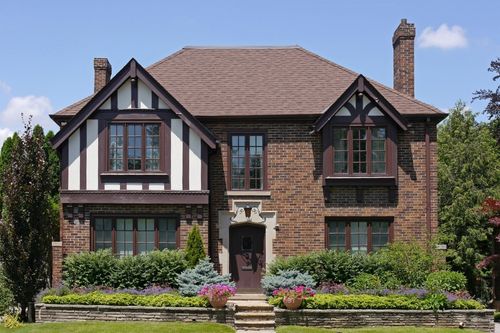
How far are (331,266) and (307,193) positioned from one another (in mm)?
2824

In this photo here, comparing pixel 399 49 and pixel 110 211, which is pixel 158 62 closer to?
pixel 110 211

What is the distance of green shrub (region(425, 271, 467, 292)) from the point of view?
66.0 feet

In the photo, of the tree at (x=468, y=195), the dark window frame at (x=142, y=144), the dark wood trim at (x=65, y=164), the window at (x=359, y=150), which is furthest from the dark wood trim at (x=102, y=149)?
the tree at (x=468, y=195)

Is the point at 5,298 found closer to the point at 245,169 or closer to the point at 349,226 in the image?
the point at 245,169

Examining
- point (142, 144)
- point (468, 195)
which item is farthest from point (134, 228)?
point (468, 195)

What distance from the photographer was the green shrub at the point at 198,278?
20.6 metres

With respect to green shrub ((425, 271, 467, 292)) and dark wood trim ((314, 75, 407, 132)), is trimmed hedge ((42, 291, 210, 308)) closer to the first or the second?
green shrub ((425, 271, 467, 292))

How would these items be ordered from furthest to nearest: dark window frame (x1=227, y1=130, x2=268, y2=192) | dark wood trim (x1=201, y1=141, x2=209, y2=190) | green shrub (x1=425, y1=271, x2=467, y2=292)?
dark window frame (x1=227, y1=130, x2=268, y2=192) → dark wood trim (x1=201, y1=141, x2=209, y2=190) → green shrub (x1=425, y1=271, x2=467, y2=292)

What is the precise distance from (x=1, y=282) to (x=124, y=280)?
380 centimetres

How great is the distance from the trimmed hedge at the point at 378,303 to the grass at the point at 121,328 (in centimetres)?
233

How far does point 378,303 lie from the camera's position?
19391 mm

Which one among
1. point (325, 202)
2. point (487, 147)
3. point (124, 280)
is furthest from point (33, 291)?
point (487, 147)

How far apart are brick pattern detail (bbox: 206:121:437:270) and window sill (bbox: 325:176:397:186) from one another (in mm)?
368

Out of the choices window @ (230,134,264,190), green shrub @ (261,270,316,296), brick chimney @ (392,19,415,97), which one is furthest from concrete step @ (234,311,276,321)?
brick chimney @ (392,19,415,97)
